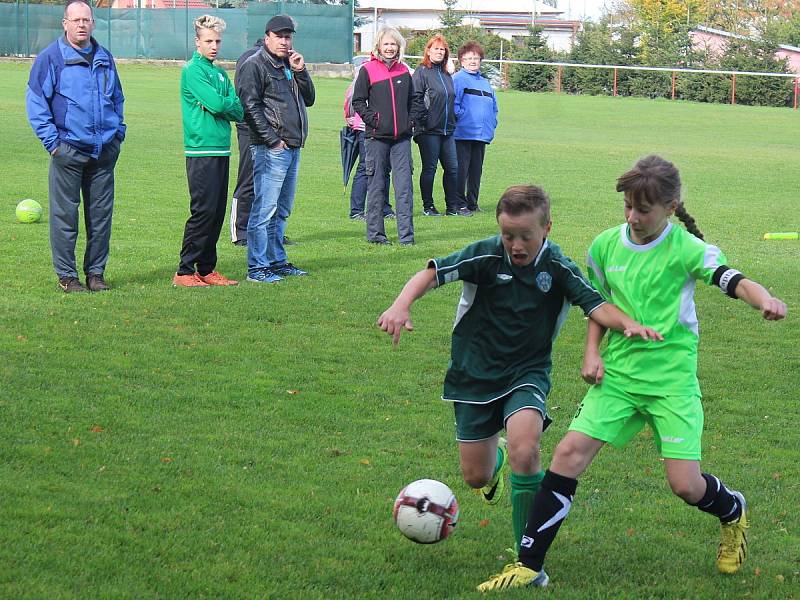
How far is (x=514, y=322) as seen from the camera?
185 inches

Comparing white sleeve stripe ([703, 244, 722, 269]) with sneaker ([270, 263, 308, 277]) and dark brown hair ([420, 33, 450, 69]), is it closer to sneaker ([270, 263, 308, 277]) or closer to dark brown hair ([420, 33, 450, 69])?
sneaker ([270, 263, 308, 277])

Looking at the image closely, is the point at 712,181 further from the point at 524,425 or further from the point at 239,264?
the point at 524,425

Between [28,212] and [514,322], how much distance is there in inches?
388

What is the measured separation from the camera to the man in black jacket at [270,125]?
10.3 m

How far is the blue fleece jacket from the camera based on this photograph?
15.4 m

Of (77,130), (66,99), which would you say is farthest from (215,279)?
(66,99)

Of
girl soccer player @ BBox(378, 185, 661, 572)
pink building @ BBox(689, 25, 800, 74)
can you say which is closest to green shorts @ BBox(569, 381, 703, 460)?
girl soccer player @ BBox(378, 185, 661, 572)

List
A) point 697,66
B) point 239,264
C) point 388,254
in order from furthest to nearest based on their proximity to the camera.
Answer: point 697,66 < point 388,254 < point 239,264

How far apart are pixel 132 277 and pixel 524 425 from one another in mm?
6736

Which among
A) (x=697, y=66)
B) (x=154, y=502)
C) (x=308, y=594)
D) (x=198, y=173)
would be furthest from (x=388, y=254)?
(x=697, y=66)

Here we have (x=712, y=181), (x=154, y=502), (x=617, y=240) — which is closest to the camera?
(x=617, y=240)

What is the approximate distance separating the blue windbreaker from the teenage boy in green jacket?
2.25 feet

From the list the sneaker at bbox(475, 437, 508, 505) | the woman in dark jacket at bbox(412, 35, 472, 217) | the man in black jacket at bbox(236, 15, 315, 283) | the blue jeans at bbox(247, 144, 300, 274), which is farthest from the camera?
the woman in dark jacket at bbox(412, 35, 472, 217)

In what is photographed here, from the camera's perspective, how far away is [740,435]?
6602mm
